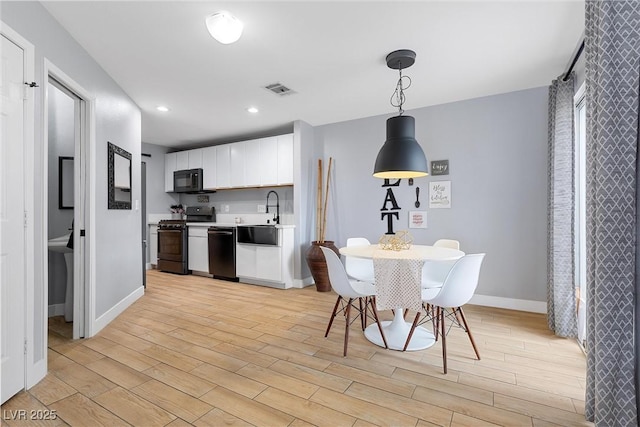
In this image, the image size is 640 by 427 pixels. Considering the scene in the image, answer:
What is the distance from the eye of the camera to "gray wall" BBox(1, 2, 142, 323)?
6.16 feet

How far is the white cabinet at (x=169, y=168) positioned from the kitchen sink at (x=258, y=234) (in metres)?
2.24

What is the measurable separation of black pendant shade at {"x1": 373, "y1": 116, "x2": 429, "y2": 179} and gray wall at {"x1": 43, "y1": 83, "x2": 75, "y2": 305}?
337cm

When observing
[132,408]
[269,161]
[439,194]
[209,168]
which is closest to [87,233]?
[132,408]

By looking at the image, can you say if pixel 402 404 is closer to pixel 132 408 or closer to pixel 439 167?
pixel 132 408

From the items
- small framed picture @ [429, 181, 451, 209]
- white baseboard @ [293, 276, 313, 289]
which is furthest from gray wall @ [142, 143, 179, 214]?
small framed picture @ [429, 181, 451, 209]

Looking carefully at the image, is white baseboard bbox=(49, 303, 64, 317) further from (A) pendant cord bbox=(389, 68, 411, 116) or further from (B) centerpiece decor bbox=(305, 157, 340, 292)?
(A) pendant cord bbox=(389, 68, 411, 116)

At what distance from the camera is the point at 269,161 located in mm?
4746

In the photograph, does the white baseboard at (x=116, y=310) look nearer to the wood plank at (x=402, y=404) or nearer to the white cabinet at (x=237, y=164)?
the white cabinet at (x=237, y=164)

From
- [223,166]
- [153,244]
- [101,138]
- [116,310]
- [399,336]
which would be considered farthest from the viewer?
[153,244]

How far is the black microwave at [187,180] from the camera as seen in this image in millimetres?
5473

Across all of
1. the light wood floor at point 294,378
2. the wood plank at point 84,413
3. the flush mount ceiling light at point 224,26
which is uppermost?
the flush mount ceiling light at point 224,26

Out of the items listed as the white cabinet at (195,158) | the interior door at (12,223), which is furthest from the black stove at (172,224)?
the interior door at (12,223)

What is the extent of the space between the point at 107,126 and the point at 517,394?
3.96 meters

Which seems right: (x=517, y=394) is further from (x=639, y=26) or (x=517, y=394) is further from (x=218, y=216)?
(x=218, y=216)
